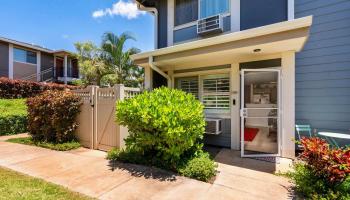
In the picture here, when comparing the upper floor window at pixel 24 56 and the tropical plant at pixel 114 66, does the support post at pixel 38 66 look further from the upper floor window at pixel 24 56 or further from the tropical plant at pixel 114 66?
the tropical plant at pixel 114 66

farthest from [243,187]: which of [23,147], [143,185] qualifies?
[23,147]

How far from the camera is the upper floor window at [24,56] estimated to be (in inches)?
810

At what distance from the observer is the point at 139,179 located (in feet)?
14.4

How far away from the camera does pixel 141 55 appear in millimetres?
7227

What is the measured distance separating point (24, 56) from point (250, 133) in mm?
23618

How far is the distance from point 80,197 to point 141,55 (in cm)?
488

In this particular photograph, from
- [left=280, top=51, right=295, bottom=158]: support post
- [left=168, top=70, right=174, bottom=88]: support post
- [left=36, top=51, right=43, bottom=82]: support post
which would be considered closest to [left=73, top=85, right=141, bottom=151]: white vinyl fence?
[left=168, top=70, right=174, bottom=88]: support post

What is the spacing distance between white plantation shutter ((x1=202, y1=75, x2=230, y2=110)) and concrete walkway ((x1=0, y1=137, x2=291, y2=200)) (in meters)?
1.95

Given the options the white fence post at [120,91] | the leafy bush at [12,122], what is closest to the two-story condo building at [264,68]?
the white fence post at [120,91]

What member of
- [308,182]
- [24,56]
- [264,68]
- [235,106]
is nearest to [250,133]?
[235,106]

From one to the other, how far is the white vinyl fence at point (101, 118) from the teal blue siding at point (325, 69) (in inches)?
205

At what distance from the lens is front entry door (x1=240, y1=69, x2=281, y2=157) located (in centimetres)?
611

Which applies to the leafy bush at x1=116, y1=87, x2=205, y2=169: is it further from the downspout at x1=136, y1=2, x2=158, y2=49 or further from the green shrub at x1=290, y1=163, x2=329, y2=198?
the downspout at x1=136, y1=2, x2=158, y2=49

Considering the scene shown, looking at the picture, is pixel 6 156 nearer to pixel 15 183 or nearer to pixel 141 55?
pixel 15 183
